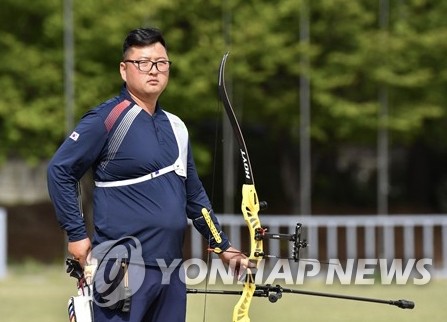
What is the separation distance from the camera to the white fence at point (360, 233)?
18078mm

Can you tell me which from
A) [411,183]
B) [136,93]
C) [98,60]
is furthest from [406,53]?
[136,93]

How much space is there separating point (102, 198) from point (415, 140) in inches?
700

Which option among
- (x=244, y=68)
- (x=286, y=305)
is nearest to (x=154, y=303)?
(x=286, y=305)

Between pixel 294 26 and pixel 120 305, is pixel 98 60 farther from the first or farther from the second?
pixel 120 305

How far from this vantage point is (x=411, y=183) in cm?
2633

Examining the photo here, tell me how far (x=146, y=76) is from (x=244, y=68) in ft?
46.1

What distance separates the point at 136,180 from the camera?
5441mm

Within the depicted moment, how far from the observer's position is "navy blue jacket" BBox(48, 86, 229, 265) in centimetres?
538

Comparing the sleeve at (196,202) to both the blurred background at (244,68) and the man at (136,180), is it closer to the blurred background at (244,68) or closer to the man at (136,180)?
the man at (136,180)

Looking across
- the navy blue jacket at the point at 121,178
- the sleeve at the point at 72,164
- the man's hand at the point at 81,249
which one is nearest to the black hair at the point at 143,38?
the navy blue jacket at the point at 121,178

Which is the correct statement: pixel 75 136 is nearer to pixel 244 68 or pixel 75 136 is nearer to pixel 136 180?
pixel 136 180

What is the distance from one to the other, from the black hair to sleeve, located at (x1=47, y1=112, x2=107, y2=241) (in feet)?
1.30

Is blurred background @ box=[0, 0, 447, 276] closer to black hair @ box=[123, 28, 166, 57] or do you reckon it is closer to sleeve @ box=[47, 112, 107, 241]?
black hair @ box=[123, 28, 166, 57]

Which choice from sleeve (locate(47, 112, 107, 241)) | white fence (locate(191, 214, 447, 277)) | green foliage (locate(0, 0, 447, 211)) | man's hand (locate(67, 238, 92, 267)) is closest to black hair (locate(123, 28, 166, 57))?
sleeve (locate(47, 112, 107, 241))
